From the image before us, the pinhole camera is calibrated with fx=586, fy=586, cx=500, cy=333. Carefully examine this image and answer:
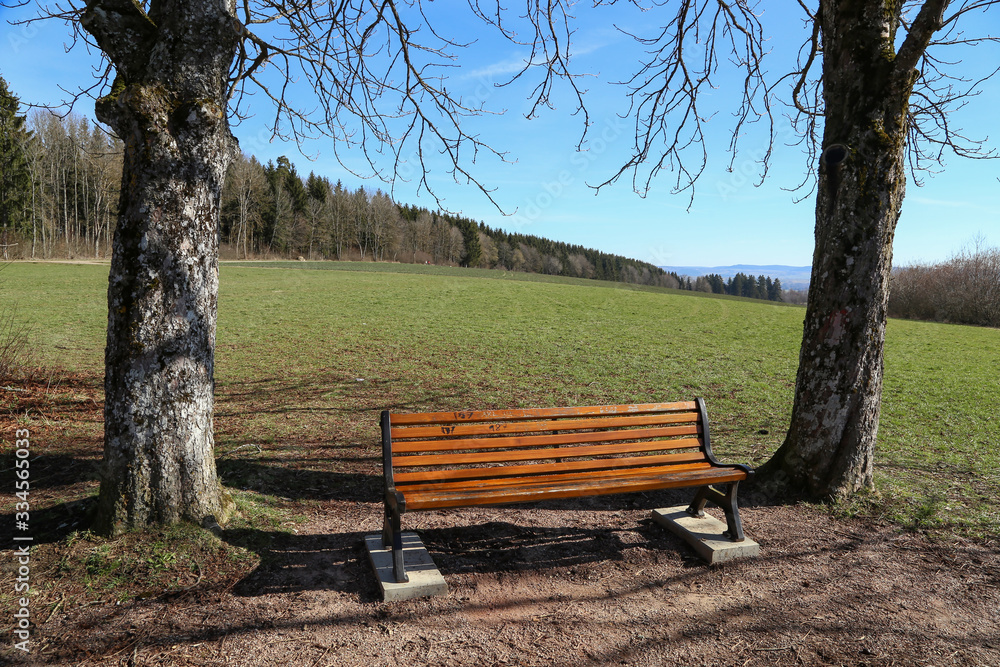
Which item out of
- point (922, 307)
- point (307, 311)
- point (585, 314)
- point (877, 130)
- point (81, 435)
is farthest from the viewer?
point (922, 307)

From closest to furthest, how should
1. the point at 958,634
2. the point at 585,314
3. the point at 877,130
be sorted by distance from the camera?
1. the point at 958,634
2. the point at 877,130
3. the point at 585,314

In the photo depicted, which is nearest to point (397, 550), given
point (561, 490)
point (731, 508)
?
point (561, 490)

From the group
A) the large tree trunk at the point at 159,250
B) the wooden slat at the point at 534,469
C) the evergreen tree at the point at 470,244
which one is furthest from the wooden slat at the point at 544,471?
the evergreen tree at the point at 470,244

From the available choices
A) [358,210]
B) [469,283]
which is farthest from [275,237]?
[469,283]

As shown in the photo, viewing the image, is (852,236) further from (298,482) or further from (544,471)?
(298,482)

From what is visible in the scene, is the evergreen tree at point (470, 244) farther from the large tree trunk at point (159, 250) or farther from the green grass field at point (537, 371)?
the large tree trunk at point (159, 250)

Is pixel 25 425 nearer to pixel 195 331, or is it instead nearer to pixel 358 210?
pixel 195 331

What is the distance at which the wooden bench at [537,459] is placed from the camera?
11.8 ft

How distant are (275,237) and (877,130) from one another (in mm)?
65045

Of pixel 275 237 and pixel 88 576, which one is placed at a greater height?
pixel 275 237

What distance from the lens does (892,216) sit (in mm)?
4777

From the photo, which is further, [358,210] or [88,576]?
[358,210]

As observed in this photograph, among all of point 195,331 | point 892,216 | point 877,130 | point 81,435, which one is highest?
point 877,130

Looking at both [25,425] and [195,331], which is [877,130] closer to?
[195,331]
